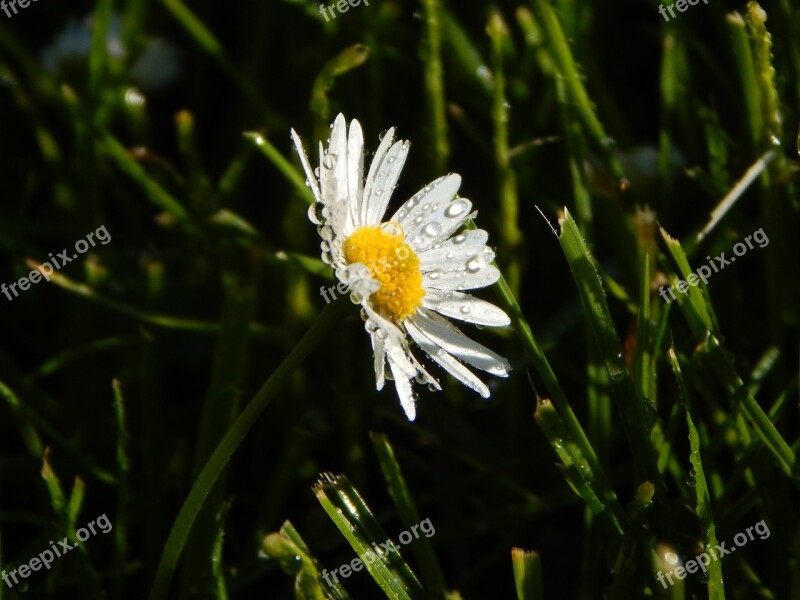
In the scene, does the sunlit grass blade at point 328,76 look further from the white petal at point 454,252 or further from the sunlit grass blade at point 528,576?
the sunlit grass blade at point 528,576

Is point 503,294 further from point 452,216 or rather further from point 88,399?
point 88,399

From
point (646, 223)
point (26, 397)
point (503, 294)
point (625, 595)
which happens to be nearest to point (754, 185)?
point (646, 223)

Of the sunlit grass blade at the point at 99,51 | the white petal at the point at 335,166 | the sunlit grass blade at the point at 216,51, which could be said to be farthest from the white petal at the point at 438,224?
the sunlit grass blade at the point at 99,51

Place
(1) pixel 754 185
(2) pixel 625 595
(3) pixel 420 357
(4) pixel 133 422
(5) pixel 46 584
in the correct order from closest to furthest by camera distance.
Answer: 1. (2) pixel 625 595
2. (5) pixel 46 584
3. (3) pixel 420 357
4. (4) pixel 133 422
5. (1) pixel 754 185

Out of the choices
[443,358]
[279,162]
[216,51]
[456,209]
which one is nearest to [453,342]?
[443,358]

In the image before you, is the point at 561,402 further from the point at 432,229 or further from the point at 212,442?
the point at 212,442

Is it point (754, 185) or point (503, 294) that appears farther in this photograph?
point (754, 185)

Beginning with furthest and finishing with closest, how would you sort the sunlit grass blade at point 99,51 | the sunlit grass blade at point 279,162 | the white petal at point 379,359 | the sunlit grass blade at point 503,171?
1. the sunlit grass blade at point 99,51
2. the sunlit grass blade at point 503,171
3. the sunlit grass blade at point 279,162
4. the white petal at point 379,359
